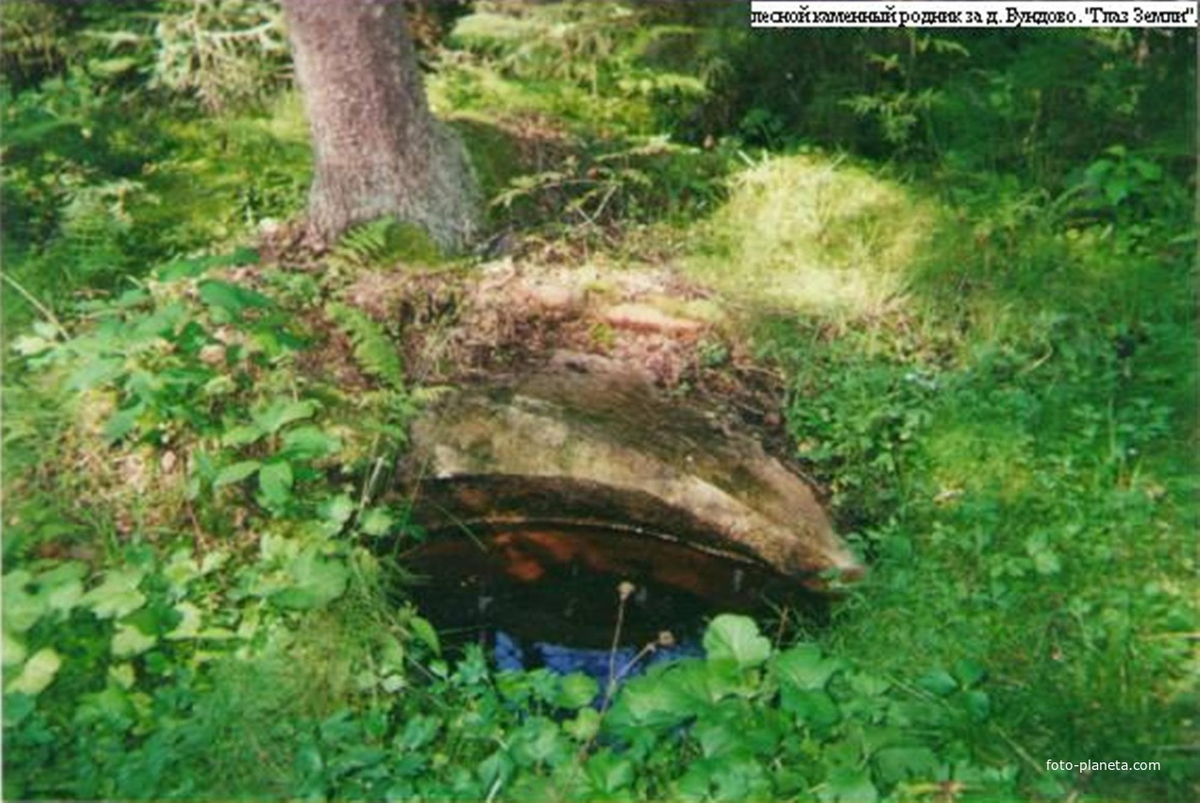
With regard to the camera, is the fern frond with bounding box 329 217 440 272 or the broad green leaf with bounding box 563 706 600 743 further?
the fern frond with bounding box 329 217 440 272

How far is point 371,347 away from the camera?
429 centimetres

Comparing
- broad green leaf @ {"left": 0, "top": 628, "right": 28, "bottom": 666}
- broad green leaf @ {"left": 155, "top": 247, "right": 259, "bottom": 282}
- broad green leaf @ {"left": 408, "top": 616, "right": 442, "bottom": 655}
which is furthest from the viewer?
broad green leaf @ {"left": 155, "top": 247, "right": 259, "bottom": 282}

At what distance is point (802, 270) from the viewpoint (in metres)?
5.30

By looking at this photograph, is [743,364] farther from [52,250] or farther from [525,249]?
[52,250]

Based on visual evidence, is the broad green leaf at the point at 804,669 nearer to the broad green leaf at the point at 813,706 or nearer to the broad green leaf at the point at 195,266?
the broad green leaf at the point at 813,706

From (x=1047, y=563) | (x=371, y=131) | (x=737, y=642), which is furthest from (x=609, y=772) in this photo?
(x=371, y=131)

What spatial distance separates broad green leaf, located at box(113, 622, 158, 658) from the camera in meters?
3.07

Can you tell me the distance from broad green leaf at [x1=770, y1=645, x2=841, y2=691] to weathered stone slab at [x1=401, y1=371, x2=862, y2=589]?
3.77ft

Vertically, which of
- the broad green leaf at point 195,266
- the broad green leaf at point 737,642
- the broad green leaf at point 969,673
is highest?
the broad green leaf at point 195,266

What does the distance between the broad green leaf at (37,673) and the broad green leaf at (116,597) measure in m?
0.18

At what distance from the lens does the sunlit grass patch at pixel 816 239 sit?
5.12 metres

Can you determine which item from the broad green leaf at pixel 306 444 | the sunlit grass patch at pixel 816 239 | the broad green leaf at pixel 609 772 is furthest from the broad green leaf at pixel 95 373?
the sunlit grass patch at pixel 816 239

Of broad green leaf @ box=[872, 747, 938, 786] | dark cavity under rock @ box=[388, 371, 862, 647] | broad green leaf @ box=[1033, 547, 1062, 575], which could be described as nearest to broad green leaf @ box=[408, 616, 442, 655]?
dark cavity under rock @ box=[388, 371, 862, 647]

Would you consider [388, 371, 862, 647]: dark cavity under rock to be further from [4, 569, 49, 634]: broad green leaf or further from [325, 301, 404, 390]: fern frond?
[4, 569, 49, 634]: broad green leaf
